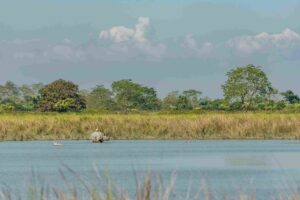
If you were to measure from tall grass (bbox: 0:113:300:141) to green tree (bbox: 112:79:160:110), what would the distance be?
50.4m

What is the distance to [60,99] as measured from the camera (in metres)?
87.4

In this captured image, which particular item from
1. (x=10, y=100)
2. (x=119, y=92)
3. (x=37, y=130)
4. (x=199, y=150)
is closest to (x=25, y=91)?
(x=10, y=100)

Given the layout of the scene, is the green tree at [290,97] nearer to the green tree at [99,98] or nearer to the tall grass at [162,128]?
the green tree at [99,98]

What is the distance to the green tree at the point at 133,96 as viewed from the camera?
328 feet

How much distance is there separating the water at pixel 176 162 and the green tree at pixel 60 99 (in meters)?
41.0

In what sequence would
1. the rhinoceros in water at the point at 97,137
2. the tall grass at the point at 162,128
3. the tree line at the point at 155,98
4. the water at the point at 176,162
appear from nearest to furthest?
1. the water at the point at 176,162
2. the rhinoceros in water at the point at 97,137
3. the tall grass at the point at 162,128
4. the tree line at the point at 155,98

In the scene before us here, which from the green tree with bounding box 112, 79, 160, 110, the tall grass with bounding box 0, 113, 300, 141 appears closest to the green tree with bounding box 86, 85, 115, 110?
the green tree with bounding box 112, 79, 160, 110

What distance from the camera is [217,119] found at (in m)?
46.4

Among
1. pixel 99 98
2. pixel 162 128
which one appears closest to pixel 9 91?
pixel 99 98

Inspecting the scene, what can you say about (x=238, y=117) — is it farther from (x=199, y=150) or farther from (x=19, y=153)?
(x=19, y=153)

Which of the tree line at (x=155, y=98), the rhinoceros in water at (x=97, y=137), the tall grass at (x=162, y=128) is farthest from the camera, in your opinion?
the tree line at (x=155, y=98)

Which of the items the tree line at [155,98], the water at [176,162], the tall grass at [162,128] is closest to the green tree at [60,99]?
the tree line at [155,98]

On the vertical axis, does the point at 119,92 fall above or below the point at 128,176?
above

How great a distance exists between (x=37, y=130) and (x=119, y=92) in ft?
181
